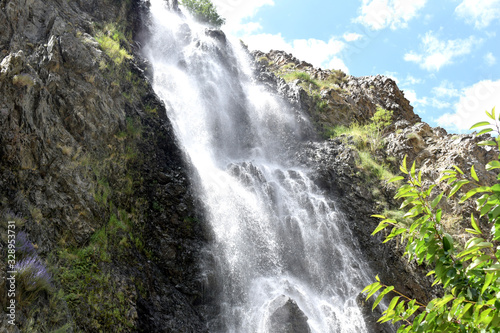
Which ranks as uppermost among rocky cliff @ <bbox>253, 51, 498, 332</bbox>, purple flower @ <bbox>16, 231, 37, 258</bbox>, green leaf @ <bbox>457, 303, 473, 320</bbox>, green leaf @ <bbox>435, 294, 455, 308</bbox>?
rocky cliff @ <bbox>253, 51, 498, 332</bbox>

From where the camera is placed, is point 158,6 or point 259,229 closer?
point 259,229

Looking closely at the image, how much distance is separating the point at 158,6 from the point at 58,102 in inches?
806

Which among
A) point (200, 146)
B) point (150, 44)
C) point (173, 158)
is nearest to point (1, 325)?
point (173, 158)

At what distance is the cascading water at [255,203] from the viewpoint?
995 centimetres

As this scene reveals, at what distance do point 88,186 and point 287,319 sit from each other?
19.9 feet

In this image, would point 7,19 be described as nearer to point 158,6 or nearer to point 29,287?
point 29,287

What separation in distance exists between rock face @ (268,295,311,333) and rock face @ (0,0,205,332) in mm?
1895

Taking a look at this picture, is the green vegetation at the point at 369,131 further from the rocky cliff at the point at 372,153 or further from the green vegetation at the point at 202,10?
the green vegetation at the point at 202,10

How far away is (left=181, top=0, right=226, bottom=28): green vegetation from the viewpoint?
30.4 metres

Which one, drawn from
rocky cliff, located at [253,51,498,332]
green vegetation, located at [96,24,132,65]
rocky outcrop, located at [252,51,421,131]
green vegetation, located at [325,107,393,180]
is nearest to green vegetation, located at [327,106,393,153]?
green vegetation, located at [325,107,393,180]

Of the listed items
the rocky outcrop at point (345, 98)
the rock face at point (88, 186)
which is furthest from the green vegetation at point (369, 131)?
the rock face at point (88, 186)

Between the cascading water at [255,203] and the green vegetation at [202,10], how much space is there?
877 centimetres

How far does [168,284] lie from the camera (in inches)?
342

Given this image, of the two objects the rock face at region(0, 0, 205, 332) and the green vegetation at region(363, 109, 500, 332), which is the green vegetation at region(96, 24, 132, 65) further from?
the green vegetation at region(363, 109, 500, 332)
